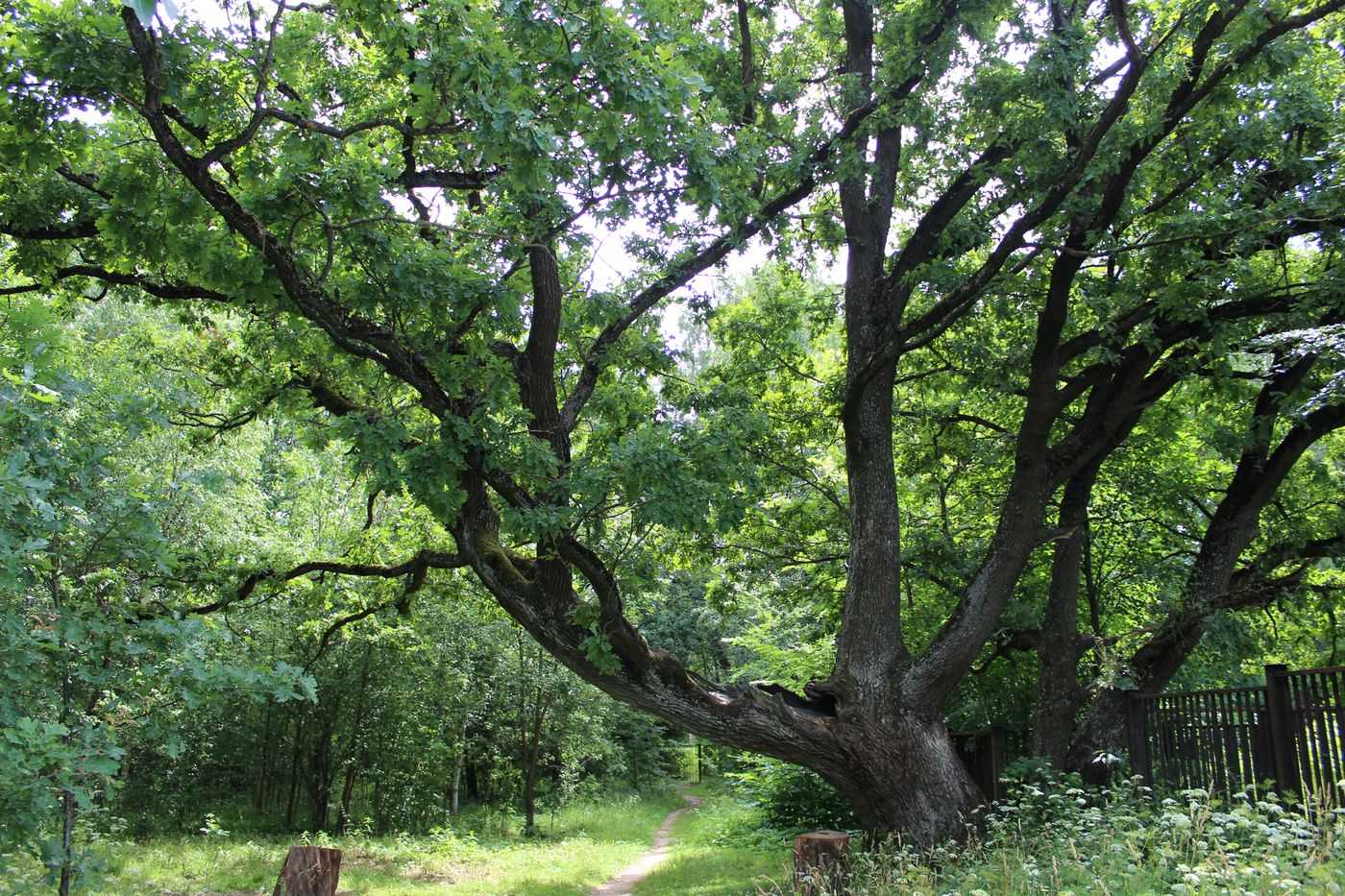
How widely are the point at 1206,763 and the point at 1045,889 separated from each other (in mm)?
4575

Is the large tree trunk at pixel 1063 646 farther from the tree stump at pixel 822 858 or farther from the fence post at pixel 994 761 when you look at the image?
the tree stump at pixel 822 858

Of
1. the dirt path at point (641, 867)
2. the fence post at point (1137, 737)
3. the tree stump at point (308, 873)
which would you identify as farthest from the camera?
the dirt path at point (641, 867)

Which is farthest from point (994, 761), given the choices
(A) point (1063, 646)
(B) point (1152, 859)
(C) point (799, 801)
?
(B) point (1152, 859)

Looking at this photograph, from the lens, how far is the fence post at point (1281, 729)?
6.68 m

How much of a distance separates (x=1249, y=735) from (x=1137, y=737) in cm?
137

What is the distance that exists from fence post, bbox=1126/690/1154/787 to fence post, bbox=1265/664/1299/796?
4.93 ft

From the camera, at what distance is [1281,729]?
22.1 feet

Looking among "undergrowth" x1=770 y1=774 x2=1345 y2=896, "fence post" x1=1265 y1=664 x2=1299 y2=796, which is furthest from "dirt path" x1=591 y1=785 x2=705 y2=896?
"fence post" x1=1265 y1=664 x2=1299 y2=796

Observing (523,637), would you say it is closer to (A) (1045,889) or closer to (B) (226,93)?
(B) (226,93)

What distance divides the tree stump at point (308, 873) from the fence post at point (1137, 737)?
7.29 meters

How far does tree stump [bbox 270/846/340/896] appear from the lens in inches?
282

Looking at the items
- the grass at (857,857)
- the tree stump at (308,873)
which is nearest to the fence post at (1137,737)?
the grass at (857,857)

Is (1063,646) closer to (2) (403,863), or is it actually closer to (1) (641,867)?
(1) (641,867)

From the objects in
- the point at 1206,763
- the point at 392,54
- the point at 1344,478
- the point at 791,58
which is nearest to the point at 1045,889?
the point at 1206,763
